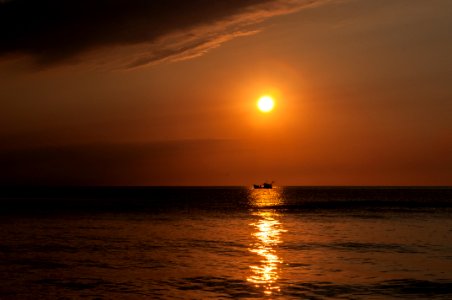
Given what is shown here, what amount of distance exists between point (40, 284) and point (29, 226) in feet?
116

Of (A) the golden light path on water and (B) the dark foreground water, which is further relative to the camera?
(A) the golden light path on water

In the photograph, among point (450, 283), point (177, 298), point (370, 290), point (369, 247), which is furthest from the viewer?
point (369, 247)

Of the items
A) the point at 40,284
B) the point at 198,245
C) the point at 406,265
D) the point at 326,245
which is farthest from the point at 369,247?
the point at 40,284

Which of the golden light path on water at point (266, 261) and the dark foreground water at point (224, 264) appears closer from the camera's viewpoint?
the dark foreground water at point (224, 264)

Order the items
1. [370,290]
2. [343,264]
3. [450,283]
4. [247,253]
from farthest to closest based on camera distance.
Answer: [247,253], [343,264], [450,283], [370,290]

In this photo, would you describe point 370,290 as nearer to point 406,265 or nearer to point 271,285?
point 271,285

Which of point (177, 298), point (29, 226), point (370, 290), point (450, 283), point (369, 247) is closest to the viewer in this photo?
point (177, 298)

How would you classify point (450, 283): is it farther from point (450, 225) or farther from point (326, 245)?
point (450, 225)

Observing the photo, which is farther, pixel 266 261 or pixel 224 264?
pixel 266 261

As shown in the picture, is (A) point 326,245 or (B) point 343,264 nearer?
(B) point 343,264

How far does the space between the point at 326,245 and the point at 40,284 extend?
77.9 feet

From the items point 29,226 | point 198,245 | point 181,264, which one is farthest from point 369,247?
point 29,226

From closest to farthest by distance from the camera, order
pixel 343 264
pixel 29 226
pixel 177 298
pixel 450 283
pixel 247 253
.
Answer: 1. pixel 177 298
2. pixel 450 283
3. pixel 343 264
4. pixel 247 253
5. pixel 29 226

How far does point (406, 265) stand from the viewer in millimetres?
33781
